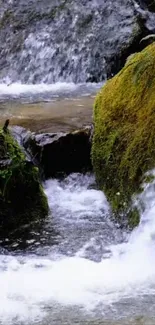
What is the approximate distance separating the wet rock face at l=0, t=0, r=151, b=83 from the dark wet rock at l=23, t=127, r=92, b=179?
4130 mm

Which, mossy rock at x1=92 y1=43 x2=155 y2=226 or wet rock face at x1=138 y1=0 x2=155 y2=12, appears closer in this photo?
mossy rock at x1=92 y1=43 x2=155 y2=226

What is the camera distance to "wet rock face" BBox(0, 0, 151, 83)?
10891mm

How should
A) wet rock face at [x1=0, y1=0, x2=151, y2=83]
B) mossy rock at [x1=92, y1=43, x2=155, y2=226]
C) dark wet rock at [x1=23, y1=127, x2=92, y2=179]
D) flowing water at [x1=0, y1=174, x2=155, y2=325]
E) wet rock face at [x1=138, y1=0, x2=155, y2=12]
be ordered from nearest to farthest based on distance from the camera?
flowing water at [x1=0, y1=174, x2=155, y2=325] < mossy rock at [x1=92, y1=43, x2=155, y2=226] < dark wet rock at [x1=23, y1=127, x2=92, y2=179] < wet rock face at [x1=0, y1=0, x2=151, y2=83] < wet rock face at [x1=138, y1=0, x2=155, y2=12]

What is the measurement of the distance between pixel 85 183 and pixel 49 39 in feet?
19.4

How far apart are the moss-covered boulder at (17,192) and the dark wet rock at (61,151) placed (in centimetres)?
87

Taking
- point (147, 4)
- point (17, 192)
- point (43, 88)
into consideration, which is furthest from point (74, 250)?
point (147, 4)

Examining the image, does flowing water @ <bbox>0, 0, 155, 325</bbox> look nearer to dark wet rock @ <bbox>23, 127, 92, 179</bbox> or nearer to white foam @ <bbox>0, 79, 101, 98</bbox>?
white foam @ <bbox>0, 79, 101, 98</bbox>

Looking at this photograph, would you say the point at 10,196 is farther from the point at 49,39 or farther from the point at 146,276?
the point at 49,39

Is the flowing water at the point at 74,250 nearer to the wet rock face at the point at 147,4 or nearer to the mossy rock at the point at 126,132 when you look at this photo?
the mossy rock at the point at 126,132

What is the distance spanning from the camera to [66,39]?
38.1 ft

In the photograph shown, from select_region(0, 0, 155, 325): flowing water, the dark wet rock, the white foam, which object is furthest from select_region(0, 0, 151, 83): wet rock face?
the dark wet rock

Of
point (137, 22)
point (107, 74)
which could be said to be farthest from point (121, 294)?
point (137, 22)

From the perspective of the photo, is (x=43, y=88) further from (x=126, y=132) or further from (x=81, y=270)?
(x=81, y=270)

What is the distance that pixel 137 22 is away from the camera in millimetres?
11219
